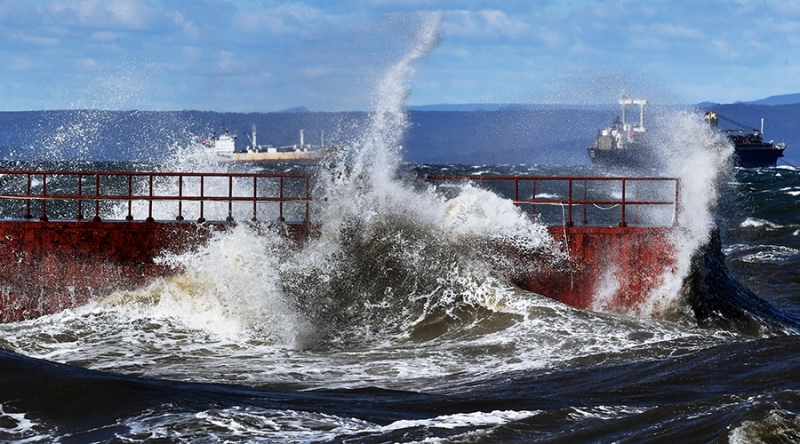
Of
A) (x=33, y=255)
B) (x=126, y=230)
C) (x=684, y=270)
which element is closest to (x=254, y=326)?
(x=126, y=230)

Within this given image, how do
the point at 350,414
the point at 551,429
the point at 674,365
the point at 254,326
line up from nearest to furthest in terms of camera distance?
the point at 551,429 → the point at 350,414 → the point at 674,365 → the point at 254,326

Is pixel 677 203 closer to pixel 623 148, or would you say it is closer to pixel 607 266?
pixel 607 266

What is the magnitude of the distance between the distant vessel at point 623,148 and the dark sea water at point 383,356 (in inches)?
3358

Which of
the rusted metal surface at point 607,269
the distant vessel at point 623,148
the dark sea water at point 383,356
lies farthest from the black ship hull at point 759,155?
the rusted metal surface at point 607,269

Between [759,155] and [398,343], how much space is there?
112m

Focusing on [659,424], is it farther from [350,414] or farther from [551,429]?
[350,414]

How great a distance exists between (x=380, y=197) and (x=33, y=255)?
4.97 meters

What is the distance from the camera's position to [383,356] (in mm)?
12273

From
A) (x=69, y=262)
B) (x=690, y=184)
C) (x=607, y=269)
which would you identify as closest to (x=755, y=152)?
(x=690, y=184)

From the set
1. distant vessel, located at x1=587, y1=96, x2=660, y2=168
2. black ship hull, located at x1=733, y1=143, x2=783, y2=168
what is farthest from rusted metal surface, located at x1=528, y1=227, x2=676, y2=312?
black ship hull, located at x1=733, y1=143, x2=783, y2=168

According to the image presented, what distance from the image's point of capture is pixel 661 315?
562 inches

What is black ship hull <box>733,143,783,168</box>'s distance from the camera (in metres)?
115

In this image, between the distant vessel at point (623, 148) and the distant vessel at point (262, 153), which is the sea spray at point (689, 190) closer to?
the distant vessel at point (623, 148)

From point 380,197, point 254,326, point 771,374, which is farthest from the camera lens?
point 380,197
